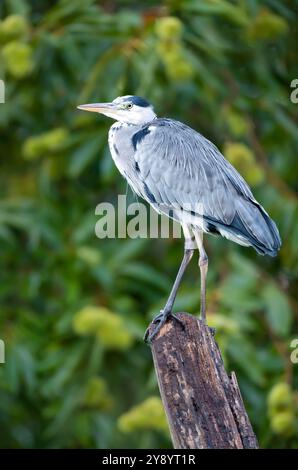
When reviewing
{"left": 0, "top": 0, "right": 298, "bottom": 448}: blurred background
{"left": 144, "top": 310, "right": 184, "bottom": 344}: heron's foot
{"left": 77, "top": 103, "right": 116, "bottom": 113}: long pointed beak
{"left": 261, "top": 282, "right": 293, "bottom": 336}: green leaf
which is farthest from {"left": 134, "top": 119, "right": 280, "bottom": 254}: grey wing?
{"left": 261, "top": 282, "right": 293, "bottom": 336}: green leaf

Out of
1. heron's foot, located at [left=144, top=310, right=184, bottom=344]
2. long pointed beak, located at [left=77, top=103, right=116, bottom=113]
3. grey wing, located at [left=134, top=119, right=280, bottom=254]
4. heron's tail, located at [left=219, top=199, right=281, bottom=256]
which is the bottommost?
heron's foot, located at [left=144, top=310, right=184, bottom=344]

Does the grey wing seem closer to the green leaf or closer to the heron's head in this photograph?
the heron's head

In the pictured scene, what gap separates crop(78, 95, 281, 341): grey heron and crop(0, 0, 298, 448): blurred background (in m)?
1.05

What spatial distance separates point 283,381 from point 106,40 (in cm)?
229

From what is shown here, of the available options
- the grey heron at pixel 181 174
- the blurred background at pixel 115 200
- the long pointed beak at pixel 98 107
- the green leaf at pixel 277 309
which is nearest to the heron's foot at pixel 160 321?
the grey heron at pixel 181 174

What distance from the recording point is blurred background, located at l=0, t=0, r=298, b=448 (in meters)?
6.25

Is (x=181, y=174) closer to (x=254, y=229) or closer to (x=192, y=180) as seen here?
(x=192, y=180)

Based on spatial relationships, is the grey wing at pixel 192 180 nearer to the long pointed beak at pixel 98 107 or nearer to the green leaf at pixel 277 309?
the long pointed beak at pixel 98 107

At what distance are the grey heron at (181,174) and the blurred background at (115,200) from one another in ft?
3.45

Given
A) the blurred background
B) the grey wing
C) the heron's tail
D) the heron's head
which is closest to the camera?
the heron's tail

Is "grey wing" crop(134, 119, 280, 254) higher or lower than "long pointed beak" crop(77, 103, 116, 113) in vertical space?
lower

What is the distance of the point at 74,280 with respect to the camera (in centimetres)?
665

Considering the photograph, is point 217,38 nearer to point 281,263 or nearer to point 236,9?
point 236,9

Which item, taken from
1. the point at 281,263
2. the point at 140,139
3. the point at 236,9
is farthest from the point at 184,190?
the point at 281,263
